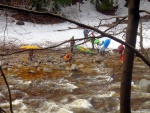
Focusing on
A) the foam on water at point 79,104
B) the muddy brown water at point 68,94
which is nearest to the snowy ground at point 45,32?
the muddy brown water at point 68,94

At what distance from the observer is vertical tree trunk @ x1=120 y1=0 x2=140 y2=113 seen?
6.04ft

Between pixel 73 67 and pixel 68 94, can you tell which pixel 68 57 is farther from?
pixel 68 94

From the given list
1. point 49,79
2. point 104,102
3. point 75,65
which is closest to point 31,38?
point 75,65

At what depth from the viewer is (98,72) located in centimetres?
1062

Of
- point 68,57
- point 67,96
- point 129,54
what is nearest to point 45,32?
point 68,57

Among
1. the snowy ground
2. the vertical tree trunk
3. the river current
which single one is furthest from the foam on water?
the snowy ground

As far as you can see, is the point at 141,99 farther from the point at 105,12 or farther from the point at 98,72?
the point at 105,12

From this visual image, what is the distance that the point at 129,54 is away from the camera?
6.16 feet

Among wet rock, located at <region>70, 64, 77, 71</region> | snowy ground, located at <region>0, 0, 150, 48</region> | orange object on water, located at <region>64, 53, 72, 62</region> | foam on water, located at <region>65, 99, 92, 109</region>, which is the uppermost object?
snowy ground, located at <region>0, 0, 150, 48</region>

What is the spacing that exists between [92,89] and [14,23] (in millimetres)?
9528

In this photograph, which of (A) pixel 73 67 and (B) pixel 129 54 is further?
(A) pixel 73 67

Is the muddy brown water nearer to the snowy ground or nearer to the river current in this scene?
the river current

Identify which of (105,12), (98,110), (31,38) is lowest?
(98,110)

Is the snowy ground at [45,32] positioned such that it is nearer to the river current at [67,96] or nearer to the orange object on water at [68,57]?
the orange object on water at [68,57]
